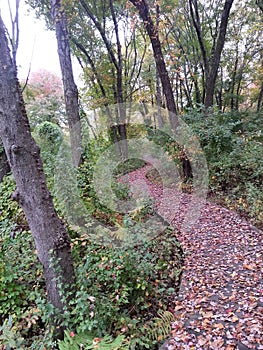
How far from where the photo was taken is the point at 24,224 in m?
3.63

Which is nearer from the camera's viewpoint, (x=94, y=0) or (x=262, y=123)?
(x=262, y=123)

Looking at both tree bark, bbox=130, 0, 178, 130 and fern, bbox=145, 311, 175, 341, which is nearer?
fern, bbox=145, 311, 175, 341

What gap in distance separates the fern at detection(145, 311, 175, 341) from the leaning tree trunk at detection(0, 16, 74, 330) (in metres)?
0.83

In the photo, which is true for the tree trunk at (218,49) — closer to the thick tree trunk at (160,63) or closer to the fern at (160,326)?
the thick tree trunk at (160,63)

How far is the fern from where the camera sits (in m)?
2.13

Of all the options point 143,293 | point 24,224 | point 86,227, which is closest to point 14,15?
point 24,224

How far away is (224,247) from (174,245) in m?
0.69

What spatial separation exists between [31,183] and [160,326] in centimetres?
170

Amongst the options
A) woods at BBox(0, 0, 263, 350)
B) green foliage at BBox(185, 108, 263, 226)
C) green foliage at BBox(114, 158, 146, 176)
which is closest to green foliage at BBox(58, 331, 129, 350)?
woods at BBox(0, 0, 263, 350)

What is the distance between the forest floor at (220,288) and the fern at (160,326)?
6 cm

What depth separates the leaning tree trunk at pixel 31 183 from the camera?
1.98 meters

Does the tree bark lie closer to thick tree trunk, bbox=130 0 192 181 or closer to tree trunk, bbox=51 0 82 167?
thick tree trunk, bbox=130 0 192 181

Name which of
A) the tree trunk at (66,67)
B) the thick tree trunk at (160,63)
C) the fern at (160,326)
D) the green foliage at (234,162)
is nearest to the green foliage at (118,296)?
the fern at (160,326)

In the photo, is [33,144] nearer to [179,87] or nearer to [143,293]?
[143,293]
